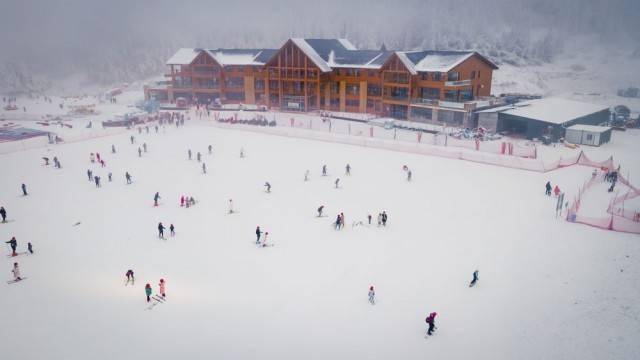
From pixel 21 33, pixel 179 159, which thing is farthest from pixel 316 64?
pixel 21 33

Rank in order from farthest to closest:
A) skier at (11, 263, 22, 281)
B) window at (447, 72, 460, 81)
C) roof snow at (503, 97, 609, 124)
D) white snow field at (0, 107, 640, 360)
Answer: window at (447, 72, 460, 81)
roof snow at (503, 97, 609, 124)
skier at (11, 263, 22, 281)
white snow field at (0, 107, 640, 360)

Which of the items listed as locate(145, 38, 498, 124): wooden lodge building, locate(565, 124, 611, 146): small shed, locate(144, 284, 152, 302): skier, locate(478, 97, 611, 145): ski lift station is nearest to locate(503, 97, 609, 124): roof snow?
locate(478, 97, 611, 145): ski lift station

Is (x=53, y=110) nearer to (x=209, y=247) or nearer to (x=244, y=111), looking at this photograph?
(x=244, y=111)

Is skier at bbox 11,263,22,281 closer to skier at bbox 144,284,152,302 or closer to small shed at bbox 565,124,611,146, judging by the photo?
skier at bbox 144,284,152,302

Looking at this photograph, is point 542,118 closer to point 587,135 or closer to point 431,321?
point 587,135

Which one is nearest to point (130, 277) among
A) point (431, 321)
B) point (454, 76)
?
point (431, 321)

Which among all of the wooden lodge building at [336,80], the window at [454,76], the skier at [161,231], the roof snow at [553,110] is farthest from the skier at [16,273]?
the window at [454,76]
